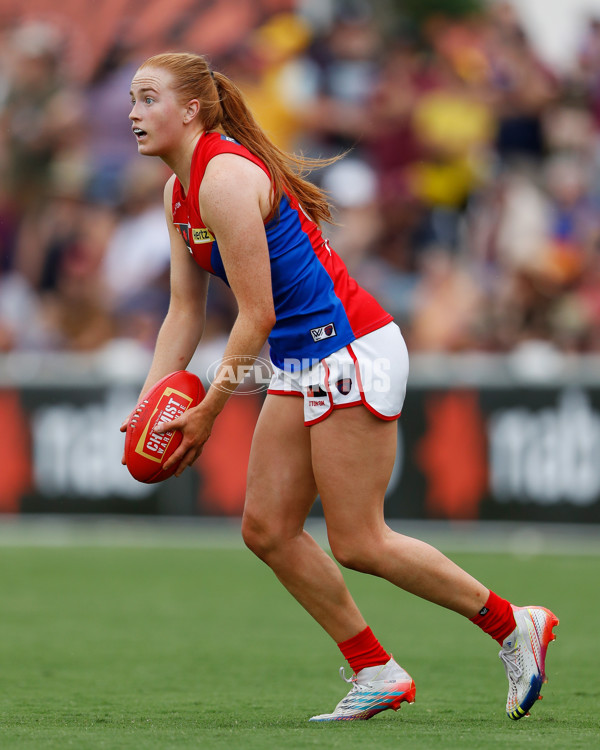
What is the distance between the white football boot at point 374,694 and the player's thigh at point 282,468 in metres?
0.60

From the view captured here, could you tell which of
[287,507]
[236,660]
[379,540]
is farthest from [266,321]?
[236,660]

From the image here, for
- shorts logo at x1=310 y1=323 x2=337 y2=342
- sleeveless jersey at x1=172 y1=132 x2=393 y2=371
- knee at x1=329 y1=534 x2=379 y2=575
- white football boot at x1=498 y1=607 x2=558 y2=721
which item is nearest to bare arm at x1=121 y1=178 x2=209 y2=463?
sleeveless jersey at x1=172 y1=132 x2=393 y2=371

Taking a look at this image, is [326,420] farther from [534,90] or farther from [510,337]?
[534,90]

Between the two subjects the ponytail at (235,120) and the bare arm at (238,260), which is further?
the ponytail at (235,120)

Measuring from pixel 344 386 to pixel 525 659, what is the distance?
1130 millimetres

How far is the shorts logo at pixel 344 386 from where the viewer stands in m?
4.38

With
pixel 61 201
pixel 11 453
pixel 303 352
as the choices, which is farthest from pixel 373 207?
pixel 303 352

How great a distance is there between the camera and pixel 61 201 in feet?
44.7

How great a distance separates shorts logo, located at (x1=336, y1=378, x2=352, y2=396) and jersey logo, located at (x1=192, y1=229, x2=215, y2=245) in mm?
640

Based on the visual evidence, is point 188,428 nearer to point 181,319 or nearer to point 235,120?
point 181,319

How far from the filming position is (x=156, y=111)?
4312mm

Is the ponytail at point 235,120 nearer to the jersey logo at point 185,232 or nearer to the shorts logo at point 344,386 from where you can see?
the jersey logo at point 185,232

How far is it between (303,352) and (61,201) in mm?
9689

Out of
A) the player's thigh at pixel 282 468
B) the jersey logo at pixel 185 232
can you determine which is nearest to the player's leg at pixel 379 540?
the player's thigh at pixel 282 468
